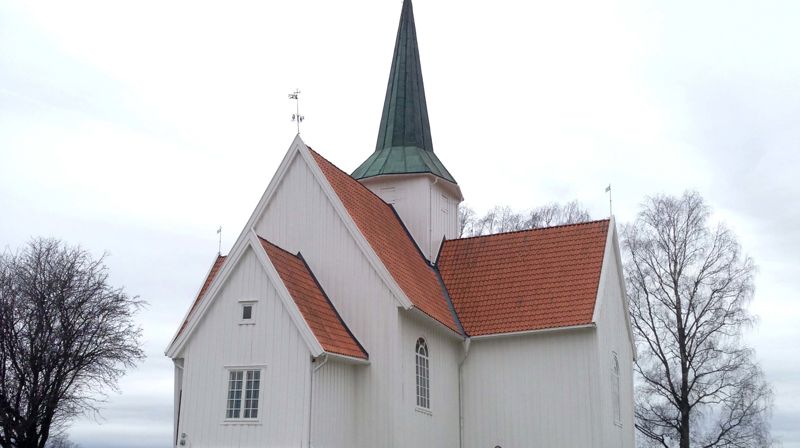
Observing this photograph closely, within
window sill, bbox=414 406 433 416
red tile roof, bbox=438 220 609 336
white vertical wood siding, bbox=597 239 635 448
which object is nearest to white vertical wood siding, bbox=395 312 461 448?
window sill, bbox=414 406 433 416

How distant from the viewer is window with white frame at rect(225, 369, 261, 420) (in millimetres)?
20688

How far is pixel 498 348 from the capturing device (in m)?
26.1

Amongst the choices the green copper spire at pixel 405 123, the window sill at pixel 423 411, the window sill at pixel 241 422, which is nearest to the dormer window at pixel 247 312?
the window sill at pixel 241 422

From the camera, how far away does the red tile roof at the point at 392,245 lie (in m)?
23.9

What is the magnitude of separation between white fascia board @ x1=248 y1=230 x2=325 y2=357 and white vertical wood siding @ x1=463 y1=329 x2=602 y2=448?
7378 mm

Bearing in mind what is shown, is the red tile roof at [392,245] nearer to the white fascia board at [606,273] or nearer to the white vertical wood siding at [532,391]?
the white vertical wood siding at [532,391]

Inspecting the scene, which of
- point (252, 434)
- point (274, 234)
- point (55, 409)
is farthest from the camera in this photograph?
point (55, 409)

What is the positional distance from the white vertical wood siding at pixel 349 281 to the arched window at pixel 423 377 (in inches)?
67.8

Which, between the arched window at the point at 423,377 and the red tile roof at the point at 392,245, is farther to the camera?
the arched window at the point at 423,377

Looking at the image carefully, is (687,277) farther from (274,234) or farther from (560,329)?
(274,234)

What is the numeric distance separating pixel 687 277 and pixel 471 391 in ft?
36.8

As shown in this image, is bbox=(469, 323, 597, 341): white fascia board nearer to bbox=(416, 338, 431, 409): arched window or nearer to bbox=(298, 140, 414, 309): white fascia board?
bbox=(416, 338, 431, 409): arched window

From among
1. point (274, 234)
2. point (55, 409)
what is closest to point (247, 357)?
point (274, 234)

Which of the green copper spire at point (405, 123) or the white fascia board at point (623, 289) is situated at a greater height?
the green copper spire at point (405, 123)
